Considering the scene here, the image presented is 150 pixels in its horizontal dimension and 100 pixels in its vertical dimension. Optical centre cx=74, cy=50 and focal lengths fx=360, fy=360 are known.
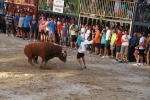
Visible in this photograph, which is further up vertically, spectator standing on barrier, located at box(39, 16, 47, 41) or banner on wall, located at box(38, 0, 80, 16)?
banner on wall, located at box(38, 0, 80, 16)

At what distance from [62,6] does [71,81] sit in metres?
12.5

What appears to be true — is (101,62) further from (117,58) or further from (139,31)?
(139,31)

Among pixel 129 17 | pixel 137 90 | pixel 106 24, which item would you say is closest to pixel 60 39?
pixel 106 24

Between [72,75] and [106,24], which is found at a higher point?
[106,24]

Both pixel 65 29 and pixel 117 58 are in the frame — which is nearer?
pixel 117 58

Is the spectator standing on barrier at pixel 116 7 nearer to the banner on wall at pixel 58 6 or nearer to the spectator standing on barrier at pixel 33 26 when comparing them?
the banner on wall at pixel 58 6

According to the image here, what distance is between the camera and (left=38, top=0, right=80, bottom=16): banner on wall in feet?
75.3

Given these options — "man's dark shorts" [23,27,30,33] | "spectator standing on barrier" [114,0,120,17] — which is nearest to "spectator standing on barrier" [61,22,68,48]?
"spectator standing on barrier" [114,0,120,17]

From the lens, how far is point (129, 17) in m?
19.8

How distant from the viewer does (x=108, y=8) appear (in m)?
21.0

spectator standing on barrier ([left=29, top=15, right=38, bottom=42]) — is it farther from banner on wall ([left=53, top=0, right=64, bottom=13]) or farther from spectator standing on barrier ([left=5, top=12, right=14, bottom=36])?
spectator standing on barrier ([left=5, top=12, right=14, bottom=36])

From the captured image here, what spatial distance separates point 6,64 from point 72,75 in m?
2.86

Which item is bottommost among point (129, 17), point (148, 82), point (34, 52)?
point (148, 82)

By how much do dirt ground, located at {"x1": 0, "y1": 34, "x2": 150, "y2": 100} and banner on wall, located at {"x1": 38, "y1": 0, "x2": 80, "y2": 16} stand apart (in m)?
6.57
